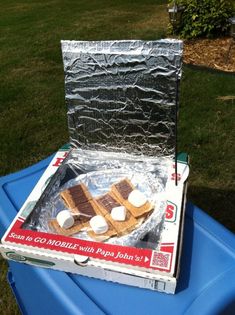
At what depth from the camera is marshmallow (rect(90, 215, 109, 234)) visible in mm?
1102

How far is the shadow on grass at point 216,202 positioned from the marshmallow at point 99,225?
1.00 meters

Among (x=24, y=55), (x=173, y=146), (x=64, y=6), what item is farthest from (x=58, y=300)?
(x=64, y=6)

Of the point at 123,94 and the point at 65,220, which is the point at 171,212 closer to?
the point at 65,220

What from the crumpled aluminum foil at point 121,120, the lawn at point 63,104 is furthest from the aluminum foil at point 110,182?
the lawn at point 63,104

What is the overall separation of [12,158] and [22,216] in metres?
1.36

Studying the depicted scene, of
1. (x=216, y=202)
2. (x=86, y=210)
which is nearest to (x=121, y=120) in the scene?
(x=86, y=210)

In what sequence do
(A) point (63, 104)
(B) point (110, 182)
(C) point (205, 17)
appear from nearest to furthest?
1. (B) point (110, 182)
2. (A) point (63, 104)
3. (C) point (205, 17)

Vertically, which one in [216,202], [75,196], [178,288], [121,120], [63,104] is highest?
[121,120]

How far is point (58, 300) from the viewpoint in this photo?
1039 millimetres

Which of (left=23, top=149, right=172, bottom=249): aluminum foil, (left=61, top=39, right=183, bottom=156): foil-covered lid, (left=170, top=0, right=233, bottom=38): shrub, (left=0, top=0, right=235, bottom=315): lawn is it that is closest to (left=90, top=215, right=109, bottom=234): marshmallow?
(left=23, top=149, right=172, bottom=249): aluminum foil

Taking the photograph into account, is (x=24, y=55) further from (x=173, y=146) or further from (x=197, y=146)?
(x=173, y=146)

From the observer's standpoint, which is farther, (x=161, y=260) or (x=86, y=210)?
(x=86, y=210)

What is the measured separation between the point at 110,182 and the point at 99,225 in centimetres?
25

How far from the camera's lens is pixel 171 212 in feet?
3.73
